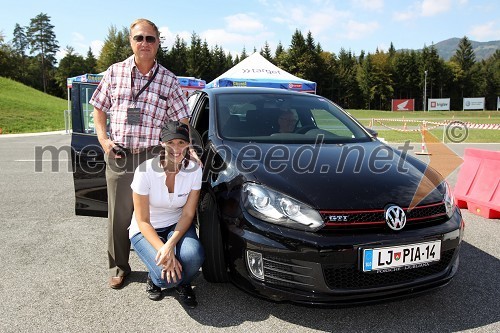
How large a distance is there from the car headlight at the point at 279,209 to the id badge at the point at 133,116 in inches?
40.4

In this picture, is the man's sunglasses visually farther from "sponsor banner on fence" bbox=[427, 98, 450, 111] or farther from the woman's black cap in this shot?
"sponsor banner on fence" bbox=[427, 98, 450, 111]

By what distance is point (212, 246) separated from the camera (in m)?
2.58

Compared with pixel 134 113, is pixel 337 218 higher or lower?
lower

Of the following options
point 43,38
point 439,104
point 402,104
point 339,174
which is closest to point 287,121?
point 339,174

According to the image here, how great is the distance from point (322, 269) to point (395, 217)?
0.52 metres

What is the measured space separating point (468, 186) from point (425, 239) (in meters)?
3.31

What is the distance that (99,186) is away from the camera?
10.9 feet

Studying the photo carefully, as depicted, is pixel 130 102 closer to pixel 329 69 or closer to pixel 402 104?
pixel 402 104

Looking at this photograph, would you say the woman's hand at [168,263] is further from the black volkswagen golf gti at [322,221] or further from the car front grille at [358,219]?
the car front grille at [358,219]

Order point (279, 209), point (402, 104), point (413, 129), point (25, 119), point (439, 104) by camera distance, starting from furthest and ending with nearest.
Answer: point (402, 104)
point (439, 104)
point (25, 119)
point (413, 129)
point (279, 209)

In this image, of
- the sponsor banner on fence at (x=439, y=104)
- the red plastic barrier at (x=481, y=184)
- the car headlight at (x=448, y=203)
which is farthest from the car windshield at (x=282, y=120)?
the sponsor banner on fence at (x=439, y=104)

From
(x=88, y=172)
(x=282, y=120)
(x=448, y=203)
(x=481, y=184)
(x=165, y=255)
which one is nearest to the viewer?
(x=165, y=255)

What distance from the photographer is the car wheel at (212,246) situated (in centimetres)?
257

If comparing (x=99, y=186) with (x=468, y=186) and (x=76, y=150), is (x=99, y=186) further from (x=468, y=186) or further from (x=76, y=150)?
(x=468, y=186)
